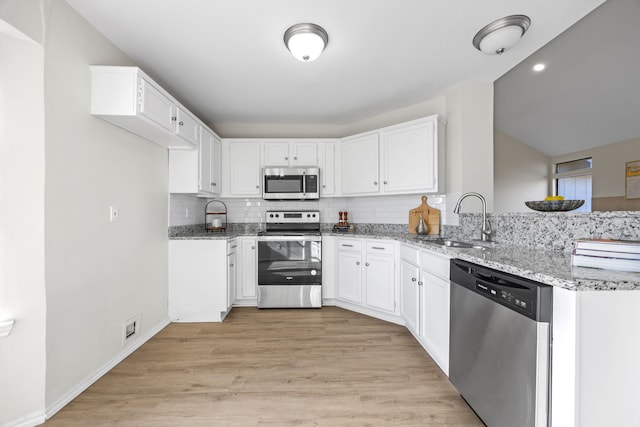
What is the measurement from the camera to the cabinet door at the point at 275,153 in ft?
12.4

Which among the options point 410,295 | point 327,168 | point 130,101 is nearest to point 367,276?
point 410,295

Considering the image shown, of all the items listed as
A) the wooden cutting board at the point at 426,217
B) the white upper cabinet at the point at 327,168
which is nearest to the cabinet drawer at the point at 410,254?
the wooden cutting board at the point at 426,217

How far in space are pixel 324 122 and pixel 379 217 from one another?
1530mm

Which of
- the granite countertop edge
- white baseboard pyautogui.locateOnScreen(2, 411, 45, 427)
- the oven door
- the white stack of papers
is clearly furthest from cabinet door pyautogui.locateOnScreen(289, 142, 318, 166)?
white baseboard pyautogui.locateOnScreen(2, 411, 45, 427)

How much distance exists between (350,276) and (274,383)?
1.60 metres

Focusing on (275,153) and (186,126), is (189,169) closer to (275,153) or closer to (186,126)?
(186,126)

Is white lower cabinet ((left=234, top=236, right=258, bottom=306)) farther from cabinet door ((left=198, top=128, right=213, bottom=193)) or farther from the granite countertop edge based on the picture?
the granite countertop edge

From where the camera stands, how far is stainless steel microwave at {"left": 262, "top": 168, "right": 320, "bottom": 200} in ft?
12.2

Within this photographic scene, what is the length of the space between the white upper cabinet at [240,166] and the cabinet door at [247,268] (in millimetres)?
699

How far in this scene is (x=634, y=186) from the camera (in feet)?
4.91

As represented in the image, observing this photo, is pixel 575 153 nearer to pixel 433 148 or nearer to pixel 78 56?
pixel 433 148

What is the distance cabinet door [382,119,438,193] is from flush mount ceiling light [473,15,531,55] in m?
0.86

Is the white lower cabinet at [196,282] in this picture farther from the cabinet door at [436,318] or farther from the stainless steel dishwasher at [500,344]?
the stainless steel dishwasher at [500,344]

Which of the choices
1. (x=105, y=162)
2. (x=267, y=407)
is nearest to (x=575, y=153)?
(x=267, y=407)
